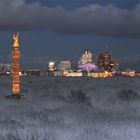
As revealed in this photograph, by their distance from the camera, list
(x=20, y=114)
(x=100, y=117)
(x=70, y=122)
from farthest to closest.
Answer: (x=20, y=114), (x=100, y=117), (x=70, y=122)

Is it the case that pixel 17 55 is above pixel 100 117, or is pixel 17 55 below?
above

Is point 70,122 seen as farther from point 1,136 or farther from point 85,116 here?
point 1,136

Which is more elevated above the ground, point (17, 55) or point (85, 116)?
point (17, 55)

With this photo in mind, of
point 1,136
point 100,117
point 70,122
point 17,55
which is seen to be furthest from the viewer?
point 17,55

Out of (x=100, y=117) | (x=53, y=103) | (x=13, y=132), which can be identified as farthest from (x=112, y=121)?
(x=53, y=103)

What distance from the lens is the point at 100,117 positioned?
31.3 m

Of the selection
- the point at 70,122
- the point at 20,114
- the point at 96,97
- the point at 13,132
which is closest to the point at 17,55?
the point at 96,97

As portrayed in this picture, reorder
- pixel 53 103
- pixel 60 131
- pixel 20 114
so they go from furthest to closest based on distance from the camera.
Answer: pixel 53 103, pixel 20 114, pixel 60 131

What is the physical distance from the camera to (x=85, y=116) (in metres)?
31.7

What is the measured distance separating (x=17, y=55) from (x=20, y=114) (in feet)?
79.2

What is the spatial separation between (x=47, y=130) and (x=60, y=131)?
2.21 ft

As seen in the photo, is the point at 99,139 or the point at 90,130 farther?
the point at 90,130

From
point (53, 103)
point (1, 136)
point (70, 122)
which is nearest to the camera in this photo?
A: point (1, 136)

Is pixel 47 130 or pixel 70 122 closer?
pixel 47 130
